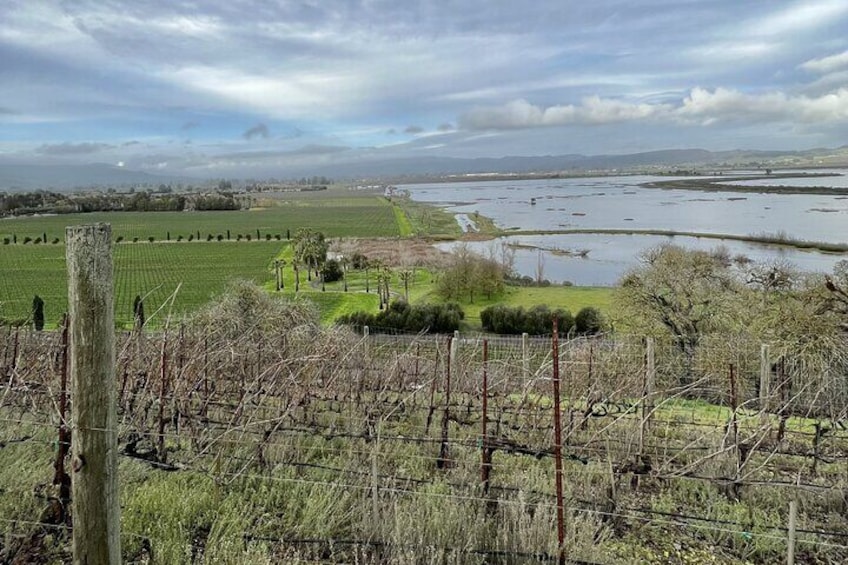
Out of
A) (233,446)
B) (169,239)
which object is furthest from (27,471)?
(169,239)

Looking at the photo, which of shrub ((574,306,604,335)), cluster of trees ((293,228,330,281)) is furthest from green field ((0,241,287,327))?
shrub ((574,306,604,335))

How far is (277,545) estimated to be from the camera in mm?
4375

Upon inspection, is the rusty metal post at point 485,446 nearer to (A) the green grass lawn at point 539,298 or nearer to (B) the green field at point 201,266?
(B) the green field at point 201,266

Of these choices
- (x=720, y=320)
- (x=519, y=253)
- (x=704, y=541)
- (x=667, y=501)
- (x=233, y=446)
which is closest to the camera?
(x=704, y=541)

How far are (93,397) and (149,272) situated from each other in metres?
54.8

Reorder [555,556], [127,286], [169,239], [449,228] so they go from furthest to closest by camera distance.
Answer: [449,228]
[169,239]
[127,286]
[555,556]

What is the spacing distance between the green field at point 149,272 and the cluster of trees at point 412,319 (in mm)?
9615

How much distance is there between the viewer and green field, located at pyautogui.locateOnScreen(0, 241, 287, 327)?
3791 centimetres

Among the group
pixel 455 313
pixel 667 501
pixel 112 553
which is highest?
pixel 112 553

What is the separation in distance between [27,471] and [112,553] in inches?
112

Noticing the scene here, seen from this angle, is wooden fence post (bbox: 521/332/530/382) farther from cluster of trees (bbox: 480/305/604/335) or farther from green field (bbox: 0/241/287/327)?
green field (bbox: 0/241/287/327)

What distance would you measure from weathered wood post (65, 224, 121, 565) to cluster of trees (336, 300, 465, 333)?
94.8 ft

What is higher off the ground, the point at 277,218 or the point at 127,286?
the point at 277,218

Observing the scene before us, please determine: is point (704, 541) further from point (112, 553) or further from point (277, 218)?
point (277, 218)
